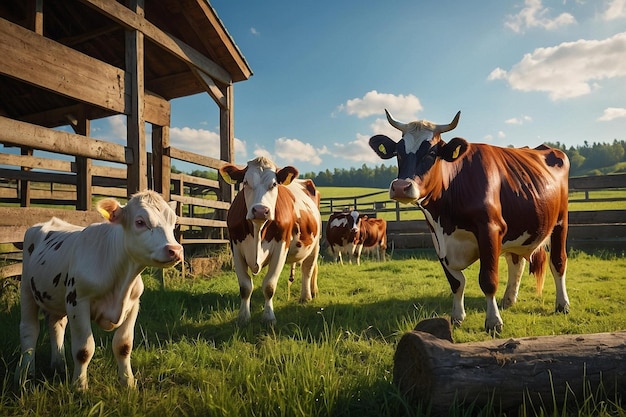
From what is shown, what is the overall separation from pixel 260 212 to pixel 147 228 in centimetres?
159

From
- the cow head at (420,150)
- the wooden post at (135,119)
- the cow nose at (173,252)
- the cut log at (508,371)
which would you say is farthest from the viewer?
the wooden post at (135,119)

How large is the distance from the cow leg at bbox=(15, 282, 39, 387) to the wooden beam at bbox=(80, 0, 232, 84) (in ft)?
14.4

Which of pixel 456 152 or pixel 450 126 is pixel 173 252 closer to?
pixel 456 152

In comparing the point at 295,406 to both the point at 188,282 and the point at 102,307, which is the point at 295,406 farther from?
the point at 188,282

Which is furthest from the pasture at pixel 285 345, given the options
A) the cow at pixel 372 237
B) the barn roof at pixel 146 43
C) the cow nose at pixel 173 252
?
the cow at pixel 372 237

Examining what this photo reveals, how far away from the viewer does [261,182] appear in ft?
15.5

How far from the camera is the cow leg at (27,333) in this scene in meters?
3.12

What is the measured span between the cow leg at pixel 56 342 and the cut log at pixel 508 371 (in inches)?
111

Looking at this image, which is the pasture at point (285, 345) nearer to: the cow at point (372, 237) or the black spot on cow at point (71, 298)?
the black spot on cow at point (71, 298)

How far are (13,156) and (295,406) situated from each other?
9072mm

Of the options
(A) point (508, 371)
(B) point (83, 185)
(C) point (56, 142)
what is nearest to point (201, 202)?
(B) point (83, 185)

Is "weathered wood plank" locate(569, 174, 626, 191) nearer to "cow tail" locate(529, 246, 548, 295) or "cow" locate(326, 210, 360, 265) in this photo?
"cow" locate(326, 210, 360, 265)

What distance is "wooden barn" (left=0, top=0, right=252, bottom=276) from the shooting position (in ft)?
17.2

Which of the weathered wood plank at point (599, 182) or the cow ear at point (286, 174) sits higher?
the weathered wood plank at point (599, 182)
